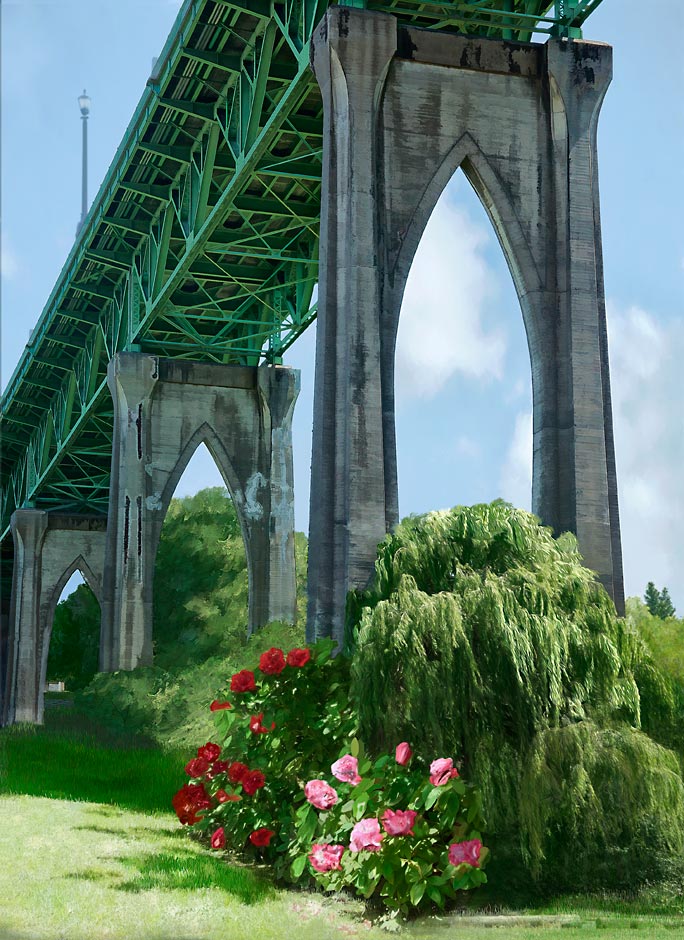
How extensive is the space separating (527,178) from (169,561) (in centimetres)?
4282

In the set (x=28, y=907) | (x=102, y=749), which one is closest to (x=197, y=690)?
(x=102, y=749)

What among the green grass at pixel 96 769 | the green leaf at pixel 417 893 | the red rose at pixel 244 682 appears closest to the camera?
the green leaf at pixel 417 893

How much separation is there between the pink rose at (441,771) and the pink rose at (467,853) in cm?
58

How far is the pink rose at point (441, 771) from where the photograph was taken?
11.3m

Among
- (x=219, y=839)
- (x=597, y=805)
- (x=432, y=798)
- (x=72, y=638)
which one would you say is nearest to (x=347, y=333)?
(x=219, y=839)

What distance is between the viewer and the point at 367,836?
437 inches

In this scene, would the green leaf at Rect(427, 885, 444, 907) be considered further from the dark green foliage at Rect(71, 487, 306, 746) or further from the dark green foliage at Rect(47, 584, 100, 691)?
the dark green foliage at Rect(47, 584, 100, 691)

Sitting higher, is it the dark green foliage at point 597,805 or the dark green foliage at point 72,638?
the dark green foliage at point 72,638

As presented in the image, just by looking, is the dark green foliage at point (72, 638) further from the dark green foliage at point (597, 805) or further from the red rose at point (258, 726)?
the dark green foliage at point (597, 805)

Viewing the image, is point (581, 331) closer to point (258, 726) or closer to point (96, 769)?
point (258, 726)

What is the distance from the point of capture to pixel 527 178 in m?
18.1

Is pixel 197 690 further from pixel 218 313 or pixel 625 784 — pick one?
pixel 625 784

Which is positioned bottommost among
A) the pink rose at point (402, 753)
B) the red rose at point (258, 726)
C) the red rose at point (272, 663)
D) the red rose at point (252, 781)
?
the red rose at point (252, 781)

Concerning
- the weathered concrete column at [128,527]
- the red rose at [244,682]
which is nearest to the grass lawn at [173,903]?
the red rose at [244,682]
